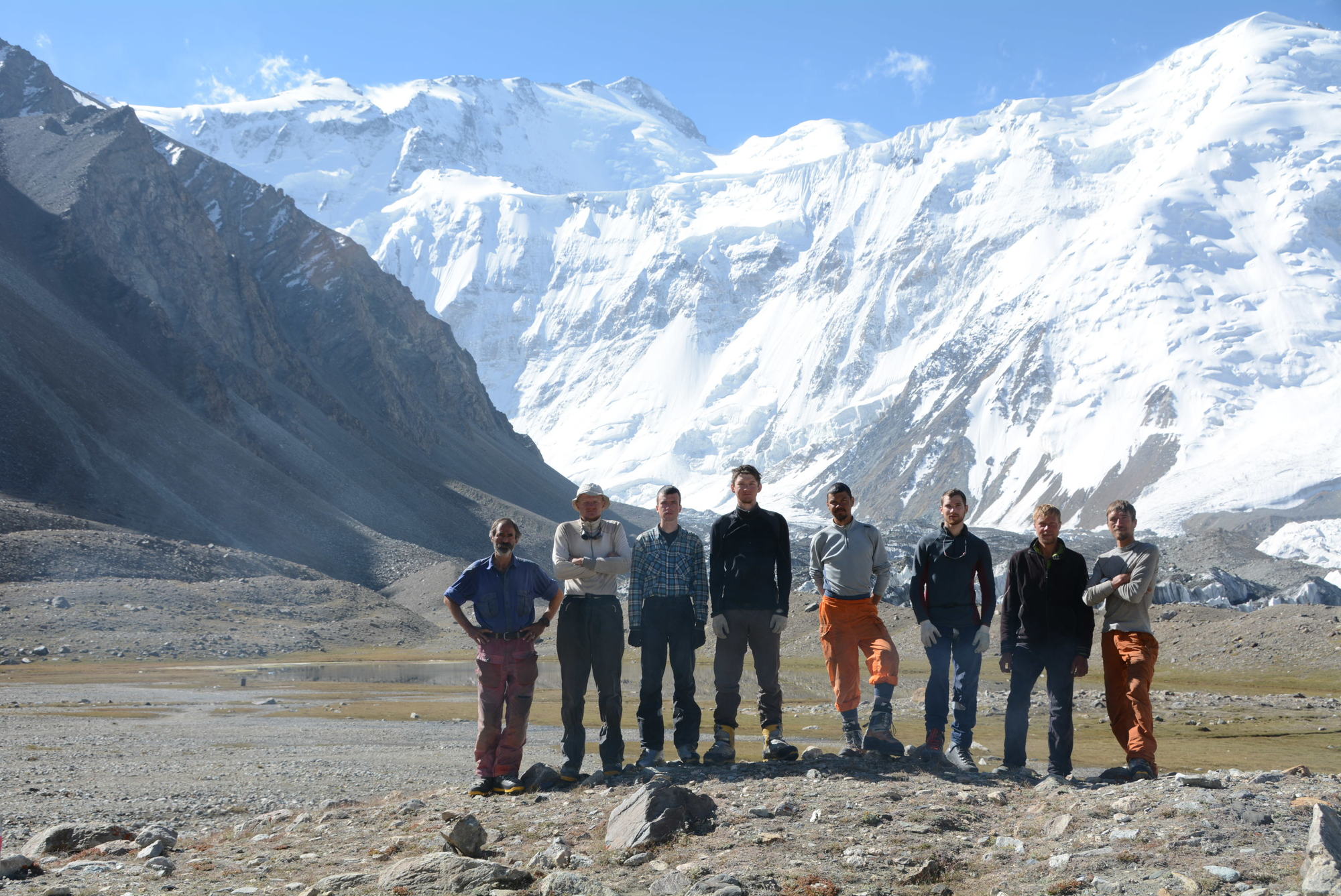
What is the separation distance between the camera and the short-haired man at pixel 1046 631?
1195cm

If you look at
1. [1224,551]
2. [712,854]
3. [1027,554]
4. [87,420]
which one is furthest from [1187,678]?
[87,420]

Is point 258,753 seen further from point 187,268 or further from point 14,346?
point 187,268

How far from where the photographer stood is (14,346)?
8756 centimetres

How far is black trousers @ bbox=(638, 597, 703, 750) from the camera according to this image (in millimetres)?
12219

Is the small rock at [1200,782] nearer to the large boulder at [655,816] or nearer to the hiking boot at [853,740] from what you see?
the hiking boot at [853,740]

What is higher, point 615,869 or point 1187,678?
point 615,869

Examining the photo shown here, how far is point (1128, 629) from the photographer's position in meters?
11.9

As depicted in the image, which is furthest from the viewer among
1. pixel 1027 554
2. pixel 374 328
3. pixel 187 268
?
pixel 374 328

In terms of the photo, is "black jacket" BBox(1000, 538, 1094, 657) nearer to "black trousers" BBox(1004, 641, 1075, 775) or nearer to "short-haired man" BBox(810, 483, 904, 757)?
"black trousers" BBox(1004, 641, 1075, 775)

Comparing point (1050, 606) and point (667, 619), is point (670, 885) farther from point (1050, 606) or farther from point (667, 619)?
point (1050, 606)

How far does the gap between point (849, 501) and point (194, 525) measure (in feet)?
264

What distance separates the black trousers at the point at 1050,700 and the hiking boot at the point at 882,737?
1152mm

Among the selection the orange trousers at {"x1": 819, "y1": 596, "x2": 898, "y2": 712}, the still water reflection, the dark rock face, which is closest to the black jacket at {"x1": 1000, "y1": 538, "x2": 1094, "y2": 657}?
the orange trousers at {"x1": 819, "y1": 596, "x2": 898, "y2": 712}

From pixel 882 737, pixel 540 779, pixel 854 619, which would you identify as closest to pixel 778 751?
pixel 882 737
